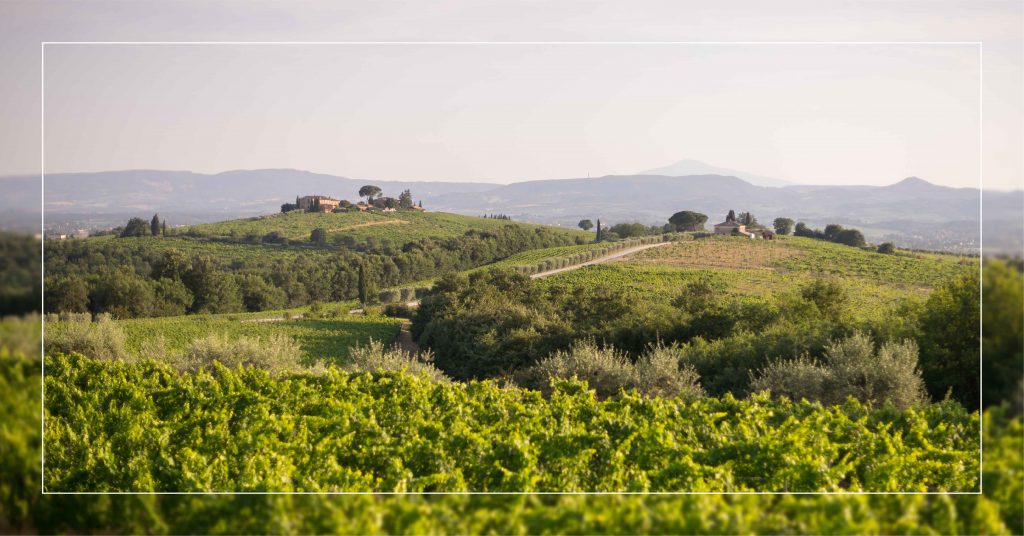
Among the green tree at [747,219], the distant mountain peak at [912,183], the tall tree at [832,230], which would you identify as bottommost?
the tall tree at [832,230]

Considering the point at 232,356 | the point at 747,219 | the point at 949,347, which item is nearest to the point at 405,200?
the point at 232,356

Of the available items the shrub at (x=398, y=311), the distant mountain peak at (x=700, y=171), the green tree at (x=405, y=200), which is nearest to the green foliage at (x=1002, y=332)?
the distant mountain peak at (x=700, y=171)

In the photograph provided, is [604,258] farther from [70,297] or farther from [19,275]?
[19,275]

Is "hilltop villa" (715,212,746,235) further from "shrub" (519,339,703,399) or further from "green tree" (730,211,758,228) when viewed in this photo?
"shrub" (519,339,703,399)

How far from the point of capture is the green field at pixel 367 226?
613 inches

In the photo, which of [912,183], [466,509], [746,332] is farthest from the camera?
[746,332]

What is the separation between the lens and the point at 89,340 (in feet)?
44.1

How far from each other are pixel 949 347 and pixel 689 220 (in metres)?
4.19

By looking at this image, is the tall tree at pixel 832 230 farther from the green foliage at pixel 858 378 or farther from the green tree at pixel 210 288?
the green tree at pixel 210 288

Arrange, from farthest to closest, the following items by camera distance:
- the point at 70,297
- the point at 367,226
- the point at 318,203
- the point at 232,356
Result: the point at 367,226 → the point at 70,297 → the point at 318,203 → the point at 232,356

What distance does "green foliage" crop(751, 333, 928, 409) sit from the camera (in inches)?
366

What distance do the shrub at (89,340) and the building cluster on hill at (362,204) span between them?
4294 millimetres

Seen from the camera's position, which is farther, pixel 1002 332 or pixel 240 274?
pixel 240 274

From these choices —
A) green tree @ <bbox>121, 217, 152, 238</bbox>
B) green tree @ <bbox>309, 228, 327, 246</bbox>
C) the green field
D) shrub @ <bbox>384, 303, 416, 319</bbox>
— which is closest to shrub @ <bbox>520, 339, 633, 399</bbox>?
the green field
